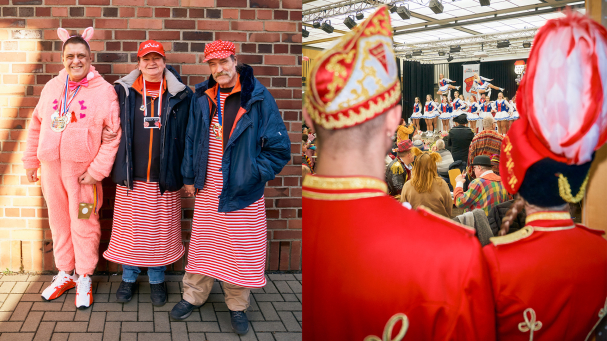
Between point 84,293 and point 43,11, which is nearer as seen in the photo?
point 84,293

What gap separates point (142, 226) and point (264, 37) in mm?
1733

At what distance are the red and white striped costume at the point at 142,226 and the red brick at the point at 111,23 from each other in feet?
4.23

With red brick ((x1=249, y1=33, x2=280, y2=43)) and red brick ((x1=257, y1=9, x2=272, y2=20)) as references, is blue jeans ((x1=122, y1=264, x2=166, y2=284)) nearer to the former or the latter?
red brick ((x1=249, y1=33, x2=280, y2=43))

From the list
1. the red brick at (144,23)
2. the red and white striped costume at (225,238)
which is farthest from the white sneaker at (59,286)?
the red brick at (144,23)

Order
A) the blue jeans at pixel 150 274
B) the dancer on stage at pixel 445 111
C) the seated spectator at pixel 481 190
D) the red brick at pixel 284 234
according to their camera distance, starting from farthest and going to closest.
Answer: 1. the red brick at pixel 284 234
2. the blue jeans at pixel 150 274
3. the dancer on stage at pixel 445 111
4. the seated spectator at pixel 481 190

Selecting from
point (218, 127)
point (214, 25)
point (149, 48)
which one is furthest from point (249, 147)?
point (214, 25)

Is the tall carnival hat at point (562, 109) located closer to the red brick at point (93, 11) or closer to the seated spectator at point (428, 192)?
the seated spectator at point (428, 192)

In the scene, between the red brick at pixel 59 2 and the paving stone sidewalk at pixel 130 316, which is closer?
the paving stone sidewalk at pixel 130 316

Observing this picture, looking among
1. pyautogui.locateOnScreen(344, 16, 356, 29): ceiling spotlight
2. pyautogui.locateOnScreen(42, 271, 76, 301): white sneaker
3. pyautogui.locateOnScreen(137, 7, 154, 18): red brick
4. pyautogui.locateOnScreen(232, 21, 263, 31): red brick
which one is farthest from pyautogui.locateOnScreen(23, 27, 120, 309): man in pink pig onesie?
pyautogui.locateOnScreen(344, 16, 356, 29): ceiling spotlight

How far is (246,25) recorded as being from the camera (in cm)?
349

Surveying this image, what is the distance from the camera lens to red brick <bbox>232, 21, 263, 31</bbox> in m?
3.48

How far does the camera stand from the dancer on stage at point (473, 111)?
1.06m

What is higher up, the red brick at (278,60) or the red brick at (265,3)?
the red brick at (265,3)

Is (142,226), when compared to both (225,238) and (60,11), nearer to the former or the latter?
(225,238)
